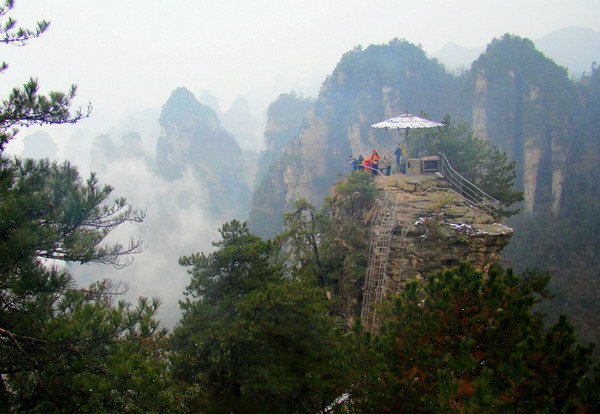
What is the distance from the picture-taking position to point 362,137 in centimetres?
4109

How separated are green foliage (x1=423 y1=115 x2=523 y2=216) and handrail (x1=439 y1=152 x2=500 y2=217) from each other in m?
0.44

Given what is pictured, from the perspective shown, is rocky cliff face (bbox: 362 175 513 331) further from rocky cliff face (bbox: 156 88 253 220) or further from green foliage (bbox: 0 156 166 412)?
rocky cliff face (bbox: 156 88 253 220)

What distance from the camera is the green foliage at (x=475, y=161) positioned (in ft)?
40.5

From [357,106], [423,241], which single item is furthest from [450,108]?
[423,241]

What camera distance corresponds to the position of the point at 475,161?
1349 centimetres

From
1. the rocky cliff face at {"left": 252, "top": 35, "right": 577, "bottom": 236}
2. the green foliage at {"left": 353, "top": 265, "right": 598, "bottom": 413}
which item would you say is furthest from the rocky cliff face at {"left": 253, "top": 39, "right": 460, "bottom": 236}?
the green foliage at {"left": 353, "top": 265, "right": 598, "bottom": 413}

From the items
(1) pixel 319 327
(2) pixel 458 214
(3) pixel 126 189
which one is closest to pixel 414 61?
(2) pixel 458 214

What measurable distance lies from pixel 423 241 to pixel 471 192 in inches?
161

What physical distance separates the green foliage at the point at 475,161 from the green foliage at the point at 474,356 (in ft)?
28.3

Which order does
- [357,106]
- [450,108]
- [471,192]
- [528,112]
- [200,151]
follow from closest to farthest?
[471,192] < [528,112] < [450,108] < [357,106] < [200,151]

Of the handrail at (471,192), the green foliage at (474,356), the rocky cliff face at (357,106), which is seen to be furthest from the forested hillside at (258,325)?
the rocky cliff face at (357,106)

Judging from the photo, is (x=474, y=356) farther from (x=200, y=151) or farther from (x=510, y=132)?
(x=200, y=151)

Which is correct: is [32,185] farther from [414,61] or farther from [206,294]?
[414,61]

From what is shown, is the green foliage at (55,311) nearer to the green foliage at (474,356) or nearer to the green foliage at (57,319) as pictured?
the green foliage at (57,319)
